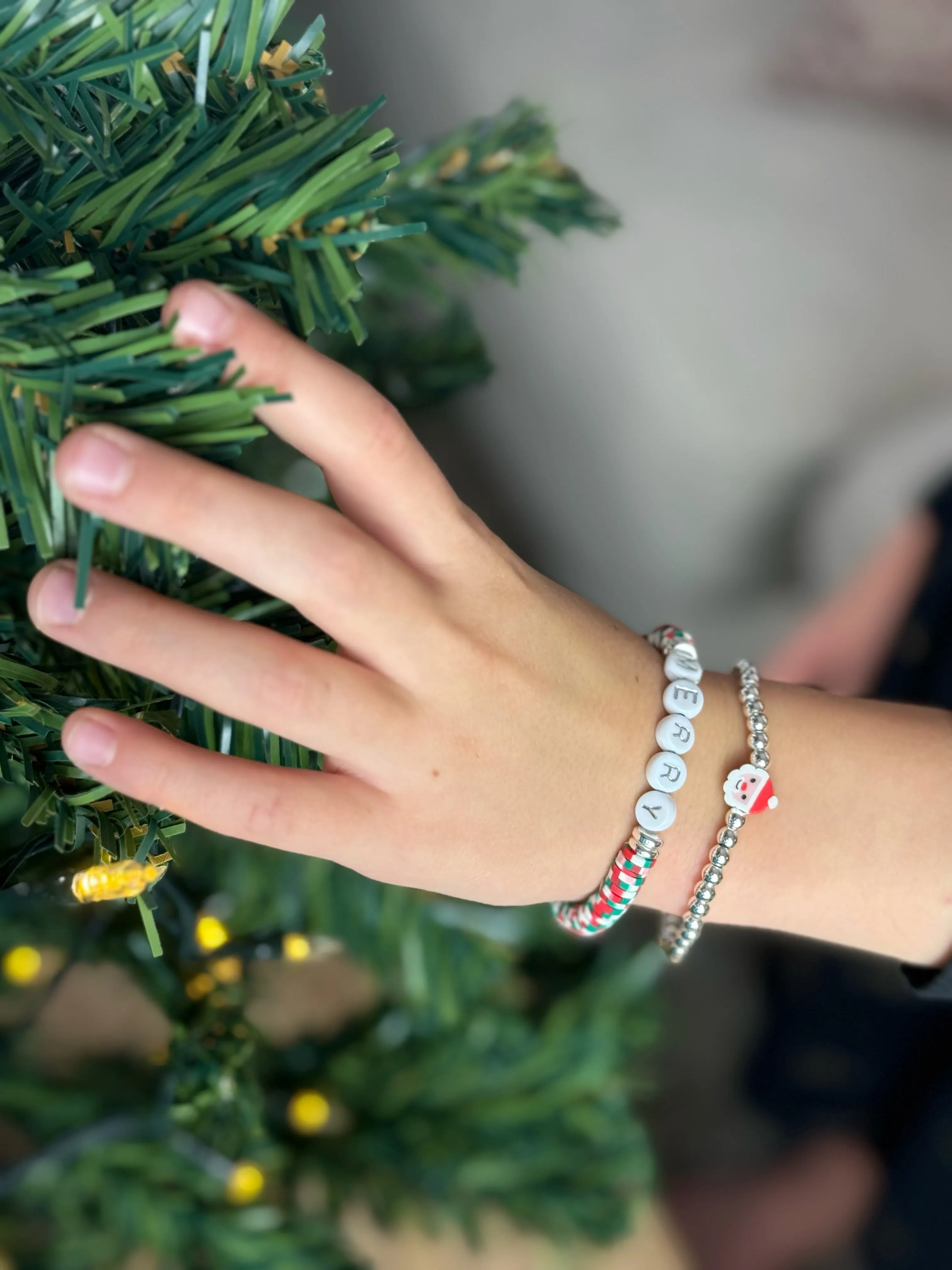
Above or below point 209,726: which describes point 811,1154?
below

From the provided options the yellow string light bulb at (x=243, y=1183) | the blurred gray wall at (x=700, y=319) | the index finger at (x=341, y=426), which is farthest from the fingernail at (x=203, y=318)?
the blurred gray wall at (x=700, y=319)

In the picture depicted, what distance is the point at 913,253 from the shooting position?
0.90 meters

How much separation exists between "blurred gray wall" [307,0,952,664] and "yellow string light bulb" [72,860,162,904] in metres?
0.65

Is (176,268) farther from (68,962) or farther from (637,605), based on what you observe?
(637,605)

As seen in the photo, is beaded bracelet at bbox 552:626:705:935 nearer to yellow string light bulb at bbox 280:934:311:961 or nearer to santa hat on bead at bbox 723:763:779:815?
santa hat on bead at bbox 723:763:779:815

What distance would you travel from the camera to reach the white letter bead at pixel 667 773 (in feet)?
1.18

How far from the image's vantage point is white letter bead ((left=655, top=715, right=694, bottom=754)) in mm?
359

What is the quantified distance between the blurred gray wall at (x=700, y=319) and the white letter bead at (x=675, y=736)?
1.84 feet

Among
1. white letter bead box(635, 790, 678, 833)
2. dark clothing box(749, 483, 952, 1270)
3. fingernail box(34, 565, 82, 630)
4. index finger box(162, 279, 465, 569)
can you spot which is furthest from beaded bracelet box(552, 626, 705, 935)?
dark clothing box(749, 483, 952, 1270)

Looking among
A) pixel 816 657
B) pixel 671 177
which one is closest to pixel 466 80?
pixel 671 177

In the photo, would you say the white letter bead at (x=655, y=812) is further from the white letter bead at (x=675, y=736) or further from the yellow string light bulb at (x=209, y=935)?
the yellow string light bulb at (x=209, y=935)

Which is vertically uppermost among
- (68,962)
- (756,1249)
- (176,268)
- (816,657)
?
(176,268)

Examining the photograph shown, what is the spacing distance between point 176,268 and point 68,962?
A: 266 mm

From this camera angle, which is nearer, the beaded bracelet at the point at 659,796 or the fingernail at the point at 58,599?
the fingernail at the point at 58,599
